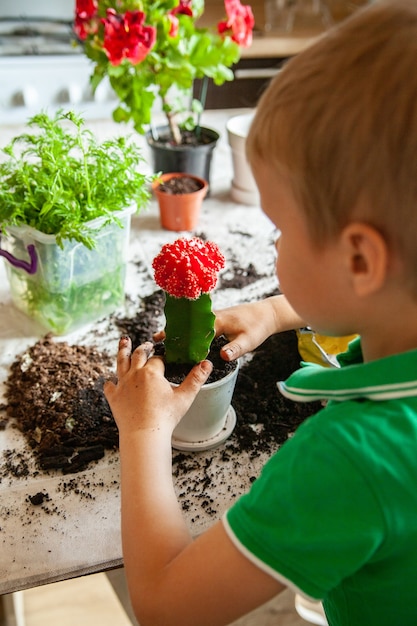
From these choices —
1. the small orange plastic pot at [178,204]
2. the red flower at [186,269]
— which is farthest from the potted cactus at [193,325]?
the small orange plastic pot at [178,204]

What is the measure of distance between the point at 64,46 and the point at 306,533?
5.37 feet

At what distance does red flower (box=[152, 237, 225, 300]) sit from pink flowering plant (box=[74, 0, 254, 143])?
52 cm

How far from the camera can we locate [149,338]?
2.94 feet

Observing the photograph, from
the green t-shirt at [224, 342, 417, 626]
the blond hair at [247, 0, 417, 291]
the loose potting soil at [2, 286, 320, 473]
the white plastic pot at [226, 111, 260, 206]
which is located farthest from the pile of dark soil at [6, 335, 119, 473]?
the white plastic pot at [226, 111, 260, 206]

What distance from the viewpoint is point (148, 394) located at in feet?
2.15

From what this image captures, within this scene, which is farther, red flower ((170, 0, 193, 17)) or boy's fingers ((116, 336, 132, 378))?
red flower ((170, 0, 193, 17))

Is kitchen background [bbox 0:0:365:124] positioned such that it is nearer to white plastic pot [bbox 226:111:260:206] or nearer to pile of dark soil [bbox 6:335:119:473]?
white plastic pot [bbox 226:111:260:206]

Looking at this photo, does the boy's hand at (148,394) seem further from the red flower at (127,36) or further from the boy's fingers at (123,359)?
the red flower at (127,36)

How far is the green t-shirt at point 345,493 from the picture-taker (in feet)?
1.40

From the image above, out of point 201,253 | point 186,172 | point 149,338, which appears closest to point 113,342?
point 149,338

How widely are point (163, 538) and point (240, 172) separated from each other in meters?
0.89

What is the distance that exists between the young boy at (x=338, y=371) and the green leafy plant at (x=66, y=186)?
0.39 metres

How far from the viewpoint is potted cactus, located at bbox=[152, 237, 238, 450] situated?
25.6 inches

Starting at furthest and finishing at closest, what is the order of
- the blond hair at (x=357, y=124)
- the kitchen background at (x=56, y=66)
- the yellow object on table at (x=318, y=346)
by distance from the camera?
the kitchen background at (x=56, y=66), the yellow object on table at (x=318, y=346), the blond hair at (x=357, y=124)
